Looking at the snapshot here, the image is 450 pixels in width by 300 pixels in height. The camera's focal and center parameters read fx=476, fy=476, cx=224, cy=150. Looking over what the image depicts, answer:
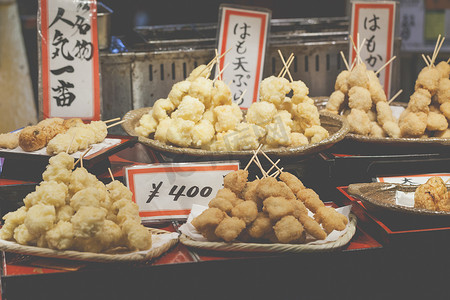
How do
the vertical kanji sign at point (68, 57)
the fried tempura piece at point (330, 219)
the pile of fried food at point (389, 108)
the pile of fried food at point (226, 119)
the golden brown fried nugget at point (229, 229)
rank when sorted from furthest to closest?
the vertical kanji sign at point (68, 57)
the pile of fried food at point (389, 108)
the pile of fried food at point (226, 119)
the fried tempura piece at point (330, 219)
the golden brown fried nugget at point (229, 229)

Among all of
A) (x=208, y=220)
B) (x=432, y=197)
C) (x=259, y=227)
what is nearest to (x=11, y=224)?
(x=208, y=220)

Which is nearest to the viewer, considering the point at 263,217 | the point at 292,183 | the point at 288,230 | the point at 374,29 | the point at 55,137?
the point at 288,230

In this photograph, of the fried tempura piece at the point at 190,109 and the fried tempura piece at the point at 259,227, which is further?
the fried tempura piece at the point at 190,109

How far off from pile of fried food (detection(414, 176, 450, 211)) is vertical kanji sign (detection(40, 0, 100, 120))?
Result: 243 cm

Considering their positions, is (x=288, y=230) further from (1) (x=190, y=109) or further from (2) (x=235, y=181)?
(1) (x=190, y=109)

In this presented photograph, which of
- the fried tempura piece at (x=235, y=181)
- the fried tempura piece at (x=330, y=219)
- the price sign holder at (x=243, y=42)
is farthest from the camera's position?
the price sign holder at (x=243, y=42)


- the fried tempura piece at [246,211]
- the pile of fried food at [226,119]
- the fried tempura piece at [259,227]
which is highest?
the pile of fried food at [226,119]

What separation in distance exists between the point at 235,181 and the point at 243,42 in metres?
1.92

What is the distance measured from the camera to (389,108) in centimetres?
379

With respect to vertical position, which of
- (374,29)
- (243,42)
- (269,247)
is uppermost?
(374,29)

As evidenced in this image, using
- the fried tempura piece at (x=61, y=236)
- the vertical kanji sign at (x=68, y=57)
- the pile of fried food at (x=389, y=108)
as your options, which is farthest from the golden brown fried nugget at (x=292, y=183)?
the vertical kanji sign at (x=68, y=57)

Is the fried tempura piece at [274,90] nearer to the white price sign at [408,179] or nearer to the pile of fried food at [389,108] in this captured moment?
the pile of fried food at [389,108]

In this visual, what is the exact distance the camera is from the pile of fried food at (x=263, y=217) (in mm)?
2350

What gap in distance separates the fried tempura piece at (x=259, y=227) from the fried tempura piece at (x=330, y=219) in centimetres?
30
